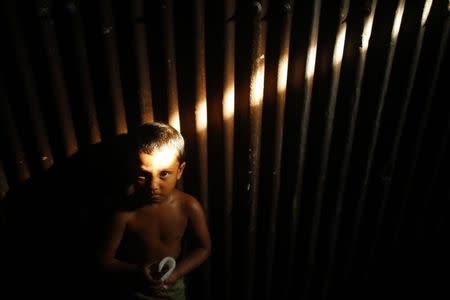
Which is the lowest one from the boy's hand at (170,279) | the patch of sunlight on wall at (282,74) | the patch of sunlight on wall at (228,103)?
the boy's hand at (170,279)

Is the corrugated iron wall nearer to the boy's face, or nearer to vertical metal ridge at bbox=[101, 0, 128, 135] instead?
vertical metal ridge at bbox=[101, 0, 128, 135]

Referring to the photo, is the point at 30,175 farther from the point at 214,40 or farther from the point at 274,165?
the point at 274,165

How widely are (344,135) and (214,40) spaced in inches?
53.8

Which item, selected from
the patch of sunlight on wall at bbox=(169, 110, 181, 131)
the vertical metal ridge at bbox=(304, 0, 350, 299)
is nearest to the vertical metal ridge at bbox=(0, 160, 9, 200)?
the patch of sunlight on wall at bbox=(169, 110, 181, 131)

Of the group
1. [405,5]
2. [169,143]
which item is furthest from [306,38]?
[169,143]

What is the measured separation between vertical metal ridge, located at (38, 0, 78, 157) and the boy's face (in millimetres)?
527

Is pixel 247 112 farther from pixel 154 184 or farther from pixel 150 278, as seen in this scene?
pixel 150 278

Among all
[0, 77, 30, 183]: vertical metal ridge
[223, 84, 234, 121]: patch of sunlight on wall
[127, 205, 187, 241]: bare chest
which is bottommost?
[127, 205, 187, 241]: bare chest

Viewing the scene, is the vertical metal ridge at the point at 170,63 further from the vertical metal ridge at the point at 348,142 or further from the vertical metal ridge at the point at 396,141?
the vertical metal ridge at the point at 396,141

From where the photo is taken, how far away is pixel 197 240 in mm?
2445

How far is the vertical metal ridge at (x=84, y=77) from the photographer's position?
1709 millimetres

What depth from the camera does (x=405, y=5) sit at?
2268mm

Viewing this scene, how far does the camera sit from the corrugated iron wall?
6.05 feet

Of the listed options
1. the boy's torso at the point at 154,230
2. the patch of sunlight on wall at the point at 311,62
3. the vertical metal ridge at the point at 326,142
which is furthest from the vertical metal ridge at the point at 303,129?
the boy's torso at the point at 154,230
